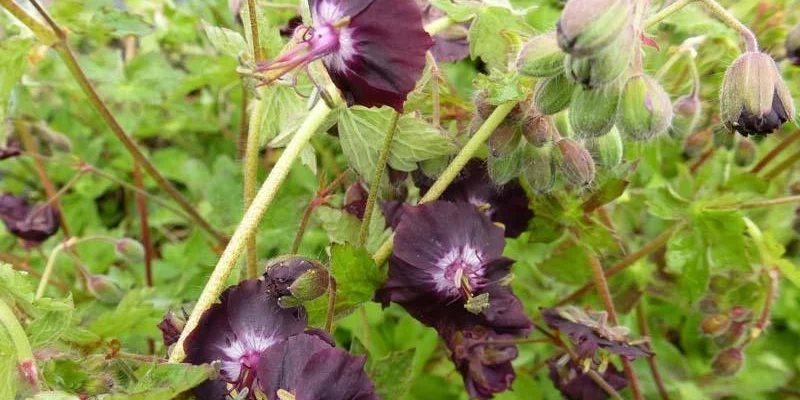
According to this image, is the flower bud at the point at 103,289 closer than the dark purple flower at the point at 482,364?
No

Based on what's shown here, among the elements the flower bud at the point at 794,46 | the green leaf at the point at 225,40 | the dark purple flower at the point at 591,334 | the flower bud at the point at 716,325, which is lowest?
the flower bud at the point at 716,325

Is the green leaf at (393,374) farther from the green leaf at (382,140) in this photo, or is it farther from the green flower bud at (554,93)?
the green flower bud at (554,93)

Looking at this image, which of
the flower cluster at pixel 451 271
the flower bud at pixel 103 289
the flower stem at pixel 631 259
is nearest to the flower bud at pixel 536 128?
the flower cluster at pixel 451 271

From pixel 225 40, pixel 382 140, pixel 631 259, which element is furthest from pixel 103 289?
pixel 631 259

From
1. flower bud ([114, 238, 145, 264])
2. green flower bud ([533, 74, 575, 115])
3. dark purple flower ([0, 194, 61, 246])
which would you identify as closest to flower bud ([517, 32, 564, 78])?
green flower bud ([533, 74, 575, 115])

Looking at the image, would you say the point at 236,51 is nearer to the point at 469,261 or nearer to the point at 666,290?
the point at 469,261

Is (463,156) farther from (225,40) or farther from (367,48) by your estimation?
(225,40)
